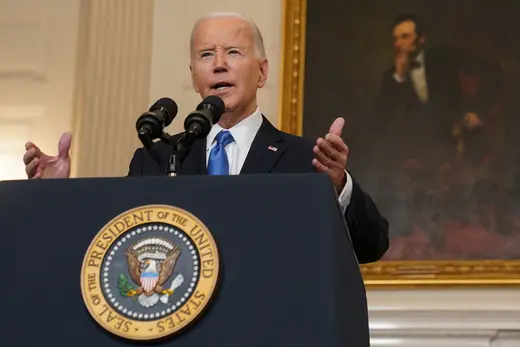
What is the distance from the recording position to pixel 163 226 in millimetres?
1929

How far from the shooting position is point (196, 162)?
2.83m

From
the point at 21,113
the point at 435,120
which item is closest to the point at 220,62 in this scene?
the point at 435,120

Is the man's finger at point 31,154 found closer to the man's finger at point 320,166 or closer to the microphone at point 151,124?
the microphone at point 151,124

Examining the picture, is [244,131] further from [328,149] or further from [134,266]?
[134,266]

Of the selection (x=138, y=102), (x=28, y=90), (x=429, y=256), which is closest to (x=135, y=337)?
(x=429, y=256)

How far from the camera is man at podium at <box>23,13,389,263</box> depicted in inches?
102

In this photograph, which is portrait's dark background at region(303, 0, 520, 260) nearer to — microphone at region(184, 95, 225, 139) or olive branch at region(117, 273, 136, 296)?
microphone at region(184, 95, 225, 139)

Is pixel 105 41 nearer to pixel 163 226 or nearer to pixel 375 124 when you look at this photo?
pixel 375 124

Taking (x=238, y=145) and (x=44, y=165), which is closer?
(x=44, y=165)

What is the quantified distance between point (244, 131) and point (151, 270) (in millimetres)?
1119

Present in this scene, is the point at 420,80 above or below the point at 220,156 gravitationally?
above

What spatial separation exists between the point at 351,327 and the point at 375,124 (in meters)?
4.00

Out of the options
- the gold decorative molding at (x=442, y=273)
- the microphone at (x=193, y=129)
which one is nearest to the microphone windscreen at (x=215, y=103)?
the microphone at (x=193, y=129)

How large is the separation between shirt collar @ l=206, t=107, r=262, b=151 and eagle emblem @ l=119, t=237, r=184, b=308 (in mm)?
977
